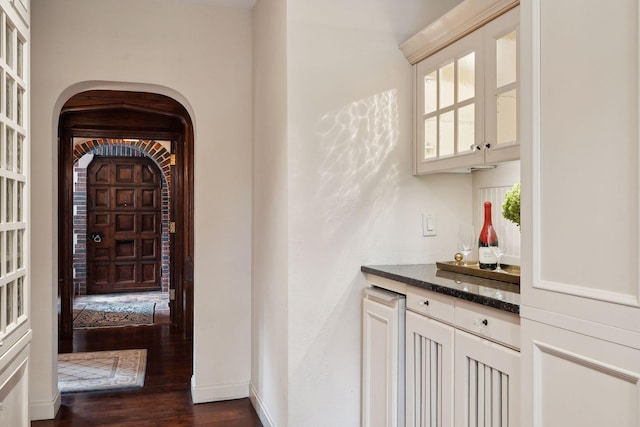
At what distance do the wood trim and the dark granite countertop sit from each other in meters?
1.03

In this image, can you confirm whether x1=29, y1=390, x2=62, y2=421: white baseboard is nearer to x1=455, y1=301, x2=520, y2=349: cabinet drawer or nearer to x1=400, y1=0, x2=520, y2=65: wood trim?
x1=455, y1=301, x2=520, y2=349: cabinet drawer

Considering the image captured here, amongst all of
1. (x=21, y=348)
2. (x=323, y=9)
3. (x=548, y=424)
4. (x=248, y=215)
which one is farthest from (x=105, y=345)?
(x=548, y=424)

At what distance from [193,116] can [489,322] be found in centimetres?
239

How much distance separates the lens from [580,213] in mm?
1272

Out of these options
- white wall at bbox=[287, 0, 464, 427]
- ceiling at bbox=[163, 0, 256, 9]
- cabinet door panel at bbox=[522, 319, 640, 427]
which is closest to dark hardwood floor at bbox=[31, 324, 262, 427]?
white wall at bbox=[287, 0, 464, 427]

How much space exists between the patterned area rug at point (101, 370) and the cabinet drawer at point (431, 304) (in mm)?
2381

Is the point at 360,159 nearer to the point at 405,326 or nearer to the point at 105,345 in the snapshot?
the point at 405,326

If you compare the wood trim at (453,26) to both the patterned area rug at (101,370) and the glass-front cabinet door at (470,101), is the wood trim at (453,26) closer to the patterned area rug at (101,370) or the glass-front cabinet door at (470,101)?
the glass-front cabinet door at (470,101)

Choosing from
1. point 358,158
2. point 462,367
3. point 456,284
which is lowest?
point 462,367

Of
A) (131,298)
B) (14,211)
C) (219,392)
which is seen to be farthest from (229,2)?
(131,298)

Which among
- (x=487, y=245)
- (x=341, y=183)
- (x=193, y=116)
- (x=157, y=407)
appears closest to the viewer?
(x=487, y=245)

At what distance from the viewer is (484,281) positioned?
2055 millimetres

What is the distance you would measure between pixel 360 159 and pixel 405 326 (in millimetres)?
846

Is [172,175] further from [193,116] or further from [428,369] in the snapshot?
[428,369]
